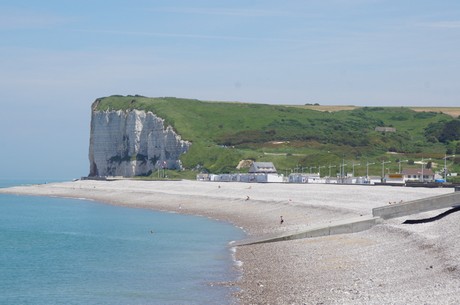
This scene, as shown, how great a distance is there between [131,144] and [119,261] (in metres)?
123

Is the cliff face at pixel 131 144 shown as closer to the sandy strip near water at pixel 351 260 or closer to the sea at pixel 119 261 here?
the sea at pixel 119 261

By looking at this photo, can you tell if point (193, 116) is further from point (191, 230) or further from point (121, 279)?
point (121, 279)

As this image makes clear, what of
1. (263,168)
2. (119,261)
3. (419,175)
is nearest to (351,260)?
A: (119,261)

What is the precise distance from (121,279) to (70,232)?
24463 mm

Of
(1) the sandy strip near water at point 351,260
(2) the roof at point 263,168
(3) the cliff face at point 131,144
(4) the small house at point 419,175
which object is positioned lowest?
(1) the sandy strip near water at point 351,260

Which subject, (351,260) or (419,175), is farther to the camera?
(419,175)

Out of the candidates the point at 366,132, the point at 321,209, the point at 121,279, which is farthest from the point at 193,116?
the point at 121,279

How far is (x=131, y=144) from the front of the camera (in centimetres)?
15688

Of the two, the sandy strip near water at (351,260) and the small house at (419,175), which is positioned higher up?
the small house at (419,175)

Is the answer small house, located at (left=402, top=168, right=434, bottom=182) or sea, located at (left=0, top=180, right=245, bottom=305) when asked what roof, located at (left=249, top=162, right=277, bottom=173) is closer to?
small house, located at (left=402, top=168, right=434, bottom=182)

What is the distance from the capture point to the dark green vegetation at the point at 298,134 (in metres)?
133

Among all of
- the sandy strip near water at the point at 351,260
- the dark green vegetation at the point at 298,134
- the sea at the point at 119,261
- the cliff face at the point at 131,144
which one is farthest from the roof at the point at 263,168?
the sandy strip near water at the point at 351,260

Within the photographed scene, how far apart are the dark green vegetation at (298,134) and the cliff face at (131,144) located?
2296 mm

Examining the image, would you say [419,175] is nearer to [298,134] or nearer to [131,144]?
[298,134]
